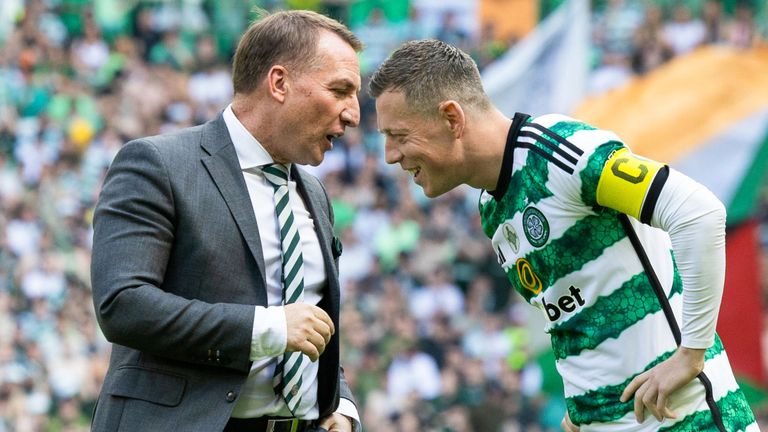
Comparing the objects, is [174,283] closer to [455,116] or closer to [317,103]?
[317,103]

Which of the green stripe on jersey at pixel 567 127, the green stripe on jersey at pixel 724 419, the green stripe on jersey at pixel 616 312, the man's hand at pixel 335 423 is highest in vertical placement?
the green stripe on jersey at pixel 567 127

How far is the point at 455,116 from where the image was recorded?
349 centimetres

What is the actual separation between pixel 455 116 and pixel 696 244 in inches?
33.3

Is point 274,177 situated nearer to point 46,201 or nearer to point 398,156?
point 398,156

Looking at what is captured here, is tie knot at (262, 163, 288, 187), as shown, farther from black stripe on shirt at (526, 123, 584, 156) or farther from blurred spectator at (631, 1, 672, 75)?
blurred spectator at (631, 1, 672, 75)

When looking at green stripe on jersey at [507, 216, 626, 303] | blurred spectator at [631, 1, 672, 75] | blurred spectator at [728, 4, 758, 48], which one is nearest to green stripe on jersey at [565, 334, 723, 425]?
green stripe on jersey at [507, 216, 626, 303]

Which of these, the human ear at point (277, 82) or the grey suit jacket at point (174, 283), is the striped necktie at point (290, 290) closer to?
the grey suit jacket at point (174, 283)

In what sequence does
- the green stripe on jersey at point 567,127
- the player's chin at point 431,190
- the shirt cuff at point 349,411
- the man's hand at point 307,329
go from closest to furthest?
the man's hand at point 307,329 → the green stripe on jersey at point 567,127 → the player's chin at point 431,190 → the shirt cuff at point 349,411

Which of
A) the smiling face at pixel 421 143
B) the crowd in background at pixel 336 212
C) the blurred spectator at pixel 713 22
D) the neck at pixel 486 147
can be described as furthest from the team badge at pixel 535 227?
the blurred spectator at pixel 713 22

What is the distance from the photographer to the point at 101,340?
12.5m

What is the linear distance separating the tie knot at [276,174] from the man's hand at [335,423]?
2.48ft

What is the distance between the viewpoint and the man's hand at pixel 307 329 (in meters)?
3.14

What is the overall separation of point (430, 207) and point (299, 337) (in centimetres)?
1095

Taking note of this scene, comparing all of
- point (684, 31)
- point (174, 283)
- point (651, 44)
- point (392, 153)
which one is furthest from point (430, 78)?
point (684, 31)
